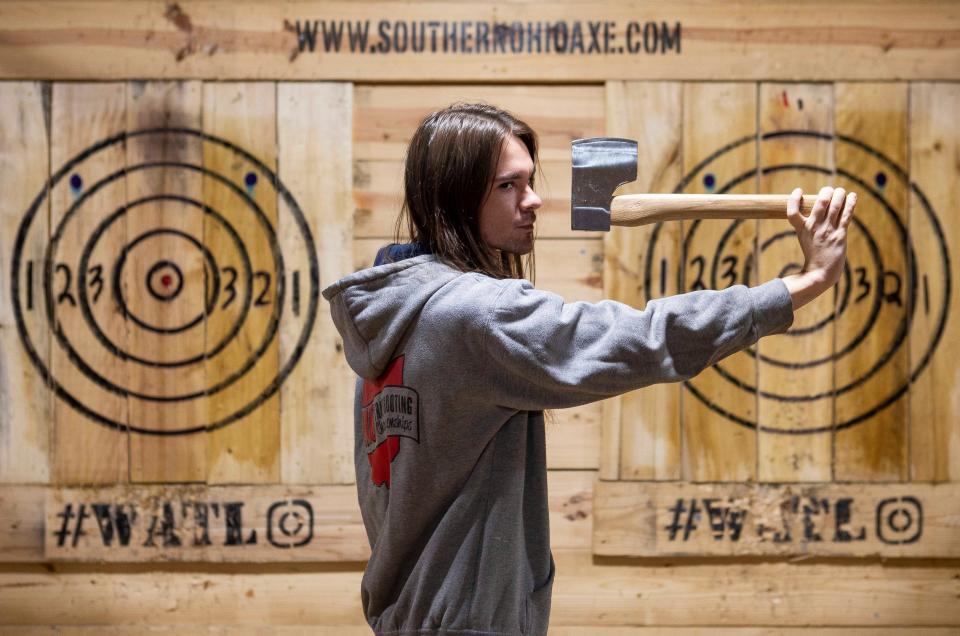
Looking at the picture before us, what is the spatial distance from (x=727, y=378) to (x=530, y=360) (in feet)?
5.30

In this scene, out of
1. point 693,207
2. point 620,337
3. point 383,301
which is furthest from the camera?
point 693,207

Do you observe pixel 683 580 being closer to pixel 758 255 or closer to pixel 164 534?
pixel 758 255

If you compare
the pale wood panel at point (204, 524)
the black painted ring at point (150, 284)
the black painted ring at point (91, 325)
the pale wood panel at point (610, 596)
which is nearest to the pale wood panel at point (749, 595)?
the pale wood panel at point (610, 596)

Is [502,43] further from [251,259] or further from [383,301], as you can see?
[383,301]

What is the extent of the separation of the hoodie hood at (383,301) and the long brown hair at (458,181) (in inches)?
1.9

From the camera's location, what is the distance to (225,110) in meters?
2.95

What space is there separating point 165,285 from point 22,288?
408 mm

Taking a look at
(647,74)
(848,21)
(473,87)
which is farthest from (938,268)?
(473,87)

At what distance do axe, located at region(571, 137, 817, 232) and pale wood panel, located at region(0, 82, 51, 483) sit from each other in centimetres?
186

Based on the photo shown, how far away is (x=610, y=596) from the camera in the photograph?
2.95 metres

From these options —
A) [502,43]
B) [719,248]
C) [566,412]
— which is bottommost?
[566,412]

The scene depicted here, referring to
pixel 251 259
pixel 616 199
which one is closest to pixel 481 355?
pixel 616 199

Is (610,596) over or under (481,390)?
under

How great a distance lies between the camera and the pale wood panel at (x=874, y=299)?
2.94 m
